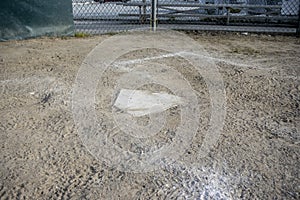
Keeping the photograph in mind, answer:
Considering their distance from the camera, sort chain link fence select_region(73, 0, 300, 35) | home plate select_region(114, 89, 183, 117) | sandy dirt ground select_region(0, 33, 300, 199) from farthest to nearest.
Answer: chain link fence select_region(73, 0, 300, 35)
home plate select_region(114, 89, 183, 117)
sandy dirt ground select_region(0, 33, 300, 199)

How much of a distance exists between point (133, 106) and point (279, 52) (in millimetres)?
3475

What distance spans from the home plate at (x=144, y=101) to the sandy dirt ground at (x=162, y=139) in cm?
19

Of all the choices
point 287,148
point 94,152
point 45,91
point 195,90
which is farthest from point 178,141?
point 45,91

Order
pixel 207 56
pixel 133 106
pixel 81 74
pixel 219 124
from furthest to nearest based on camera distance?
1. pixel 207 56
2. pixel 81 74
3. pixel 133 106
4. pixel 219 124

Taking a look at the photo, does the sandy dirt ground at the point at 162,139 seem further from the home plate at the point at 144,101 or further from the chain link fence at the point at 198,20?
the chain link fence at the point at 198,20

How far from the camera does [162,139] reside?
8.21ft

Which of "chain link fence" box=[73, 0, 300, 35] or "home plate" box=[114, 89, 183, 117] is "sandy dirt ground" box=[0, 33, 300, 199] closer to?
"home plate" box=[114, 89, 183, 117]

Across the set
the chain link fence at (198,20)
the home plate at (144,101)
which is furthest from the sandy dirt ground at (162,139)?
the chain link fence at (198,20)

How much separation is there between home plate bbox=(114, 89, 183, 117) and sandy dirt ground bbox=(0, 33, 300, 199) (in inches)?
7.6

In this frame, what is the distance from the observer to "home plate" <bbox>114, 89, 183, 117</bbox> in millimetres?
2953

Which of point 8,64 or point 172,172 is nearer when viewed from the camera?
point 172,172

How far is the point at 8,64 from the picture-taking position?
4508 mm

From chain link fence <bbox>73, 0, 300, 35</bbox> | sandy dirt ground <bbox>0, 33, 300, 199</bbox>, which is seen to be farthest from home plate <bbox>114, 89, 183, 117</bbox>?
chain link fence <bbox>73, 0, 300, 35</bbox>

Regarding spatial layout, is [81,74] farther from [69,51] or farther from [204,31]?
[204,31]
